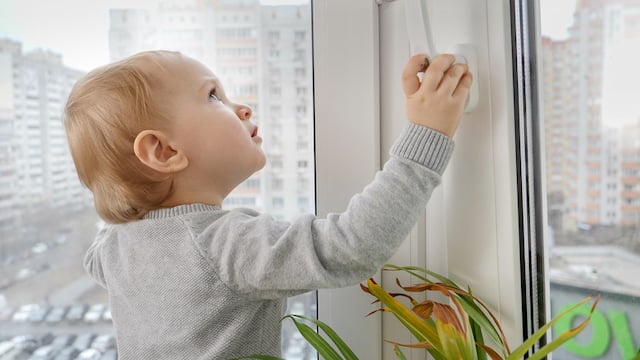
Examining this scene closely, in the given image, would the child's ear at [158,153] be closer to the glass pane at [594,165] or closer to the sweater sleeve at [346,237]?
the sweater sleeve at [346,237]

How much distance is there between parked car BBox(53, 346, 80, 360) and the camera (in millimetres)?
1215

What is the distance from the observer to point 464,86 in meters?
0.85

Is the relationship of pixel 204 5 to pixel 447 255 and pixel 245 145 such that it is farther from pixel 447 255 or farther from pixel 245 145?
pixel 447 255

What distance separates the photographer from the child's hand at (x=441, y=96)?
83 centimetres

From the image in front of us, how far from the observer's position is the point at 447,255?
3.34 feet

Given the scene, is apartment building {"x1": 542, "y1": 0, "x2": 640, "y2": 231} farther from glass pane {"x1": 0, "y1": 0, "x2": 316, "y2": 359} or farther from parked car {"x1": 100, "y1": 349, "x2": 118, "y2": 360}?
parked car {"x1": 100, "y1": 349, "x2": 118, "y2": 360}

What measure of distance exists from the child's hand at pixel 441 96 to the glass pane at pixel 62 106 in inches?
14.9

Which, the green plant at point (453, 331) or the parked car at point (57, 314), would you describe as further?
the parked car at point (57, 314)

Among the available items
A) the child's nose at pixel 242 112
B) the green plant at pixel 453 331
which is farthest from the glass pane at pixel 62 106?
the green plant at pixel 453 331

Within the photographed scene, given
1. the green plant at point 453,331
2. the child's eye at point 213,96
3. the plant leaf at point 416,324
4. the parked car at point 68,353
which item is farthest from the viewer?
the parked car at point 68,353

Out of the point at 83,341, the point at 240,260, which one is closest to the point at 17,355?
the point at 83,341

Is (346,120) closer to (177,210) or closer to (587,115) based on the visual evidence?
(177,210)

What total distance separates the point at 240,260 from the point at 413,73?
399mm

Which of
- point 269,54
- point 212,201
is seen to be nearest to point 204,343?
point 212,201
